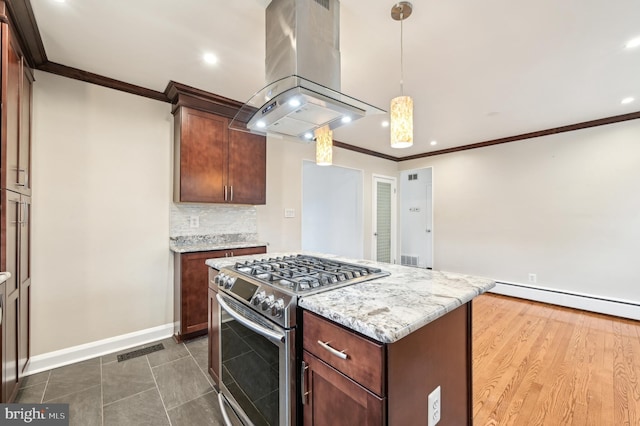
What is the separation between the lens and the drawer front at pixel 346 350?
0.85 m

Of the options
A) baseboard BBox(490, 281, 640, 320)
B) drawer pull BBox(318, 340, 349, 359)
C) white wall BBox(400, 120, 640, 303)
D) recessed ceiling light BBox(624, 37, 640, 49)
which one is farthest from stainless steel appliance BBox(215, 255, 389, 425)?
white wall BBox(400, 120, 640, 303)

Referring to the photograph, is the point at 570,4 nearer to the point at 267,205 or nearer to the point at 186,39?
the point at 186,39

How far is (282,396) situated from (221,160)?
244cm

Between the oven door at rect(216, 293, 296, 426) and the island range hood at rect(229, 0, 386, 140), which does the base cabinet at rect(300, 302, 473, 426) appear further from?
the island range hood at rect(229, 0, 386, 140)

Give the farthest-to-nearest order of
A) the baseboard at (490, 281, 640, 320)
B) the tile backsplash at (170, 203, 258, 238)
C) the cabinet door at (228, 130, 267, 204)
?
1. the baseboard at (490, 281, 640, 320)
2. the cabinet door at (228, 130, 267, 204)
3. the tile backsplash at (170, 203, 258, 238)

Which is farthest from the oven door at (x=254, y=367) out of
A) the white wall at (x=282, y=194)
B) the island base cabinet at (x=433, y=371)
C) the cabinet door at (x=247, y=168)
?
the white wall at (x=282, y=194)

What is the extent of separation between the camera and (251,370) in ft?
4.53

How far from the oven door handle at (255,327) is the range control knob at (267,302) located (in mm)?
96

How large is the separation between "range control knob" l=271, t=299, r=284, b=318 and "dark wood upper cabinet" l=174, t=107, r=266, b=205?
2005 mm

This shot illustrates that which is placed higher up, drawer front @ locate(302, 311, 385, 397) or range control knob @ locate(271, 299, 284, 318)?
range control knob @ locate(271, 299, 284, 318)

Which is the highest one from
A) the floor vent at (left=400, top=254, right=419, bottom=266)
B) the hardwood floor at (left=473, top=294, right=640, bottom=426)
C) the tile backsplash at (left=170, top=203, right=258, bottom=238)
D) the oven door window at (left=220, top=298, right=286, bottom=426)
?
the tile backsplash at (left=170, top=203, right=258, bottom=238)

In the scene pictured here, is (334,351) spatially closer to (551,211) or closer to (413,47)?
(413,47)

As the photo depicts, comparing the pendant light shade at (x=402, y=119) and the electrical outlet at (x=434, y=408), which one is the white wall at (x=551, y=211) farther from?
the electrical outlet at (x=434, y=408)

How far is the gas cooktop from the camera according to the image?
121 centimetres
